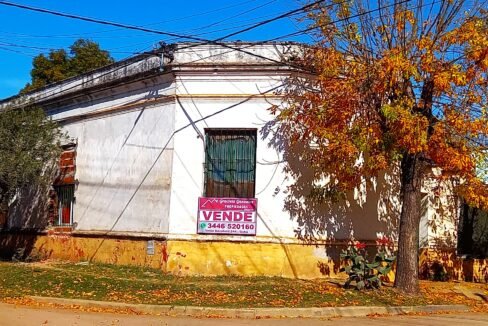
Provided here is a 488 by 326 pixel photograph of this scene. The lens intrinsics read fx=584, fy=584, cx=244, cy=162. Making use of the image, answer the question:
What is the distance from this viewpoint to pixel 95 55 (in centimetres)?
3319

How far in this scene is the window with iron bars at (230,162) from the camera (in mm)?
15242

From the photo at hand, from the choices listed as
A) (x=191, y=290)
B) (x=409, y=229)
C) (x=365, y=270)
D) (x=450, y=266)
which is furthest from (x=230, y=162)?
(x=450, y=266)

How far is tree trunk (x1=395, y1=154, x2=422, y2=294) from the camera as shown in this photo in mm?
13148

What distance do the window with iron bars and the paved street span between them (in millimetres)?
5512

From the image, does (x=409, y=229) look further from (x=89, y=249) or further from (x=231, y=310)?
(x=89, y=249)

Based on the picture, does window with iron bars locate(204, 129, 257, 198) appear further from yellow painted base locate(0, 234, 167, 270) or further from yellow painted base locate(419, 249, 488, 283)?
yellow painted base locate(419, 249, 488, 283)

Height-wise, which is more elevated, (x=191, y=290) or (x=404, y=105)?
(x=404, y=105)

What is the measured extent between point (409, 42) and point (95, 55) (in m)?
24.1

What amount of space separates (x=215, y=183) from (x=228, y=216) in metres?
0.97

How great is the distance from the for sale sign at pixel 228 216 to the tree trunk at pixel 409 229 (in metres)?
3.72

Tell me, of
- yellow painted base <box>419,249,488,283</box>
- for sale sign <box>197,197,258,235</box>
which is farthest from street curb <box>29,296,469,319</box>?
yellow painted base <box>419,249,488,283</box>

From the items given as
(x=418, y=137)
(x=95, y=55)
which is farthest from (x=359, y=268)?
(x=95, y=55)

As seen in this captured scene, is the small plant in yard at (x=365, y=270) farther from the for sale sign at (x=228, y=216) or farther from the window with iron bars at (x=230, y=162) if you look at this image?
the window with iron bars at (x=230, y=162)

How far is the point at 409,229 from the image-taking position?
13281 mm
